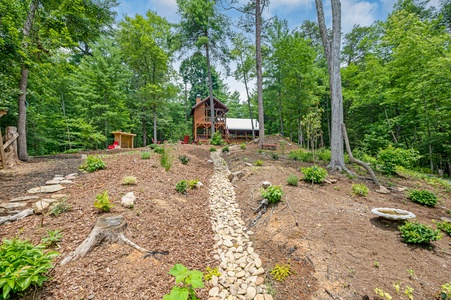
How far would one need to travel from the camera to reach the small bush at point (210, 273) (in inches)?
89.6

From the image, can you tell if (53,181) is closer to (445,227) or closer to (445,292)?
(445,292)

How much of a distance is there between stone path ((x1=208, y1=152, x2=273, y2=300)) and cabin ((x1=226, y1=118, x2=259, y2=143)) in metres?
18.1

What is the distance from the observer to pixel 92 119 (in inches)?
538

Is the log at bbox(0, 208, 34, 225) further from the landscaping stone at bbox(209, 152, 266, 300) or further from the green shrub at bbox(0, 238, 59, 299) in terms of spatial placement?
the landscaping stone at bbox(209, 152, 266, 300)

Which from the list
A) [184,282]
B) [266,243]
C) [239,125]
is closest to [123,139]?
[266,243]

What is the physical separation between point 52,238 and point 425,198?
7.21 m

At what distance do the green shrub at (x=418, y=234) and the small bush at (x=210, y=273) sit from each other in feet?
9.18

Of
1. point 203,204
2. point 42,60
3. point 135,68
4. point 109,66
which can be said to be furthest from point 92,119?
point 203,204

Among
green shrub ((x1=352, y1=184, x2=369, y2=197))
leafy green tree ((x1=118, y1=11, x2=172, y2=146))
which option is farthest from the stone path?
leafy green tree ((x1=118, y1=11, x2=172, y2=146))

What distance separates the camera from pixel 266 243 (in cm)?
286

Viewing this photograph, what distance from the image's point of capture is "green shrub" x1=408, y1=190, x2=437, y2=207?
13.4 feet

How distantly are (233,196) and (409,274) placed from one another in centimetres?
338

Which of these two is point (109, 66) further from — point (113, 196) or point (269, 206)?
point (269, 206)

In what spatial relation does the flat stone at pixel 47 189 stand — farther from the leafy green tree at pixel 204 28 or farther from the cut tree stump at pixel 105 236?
the leafy green tree at pixel 204 28
